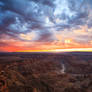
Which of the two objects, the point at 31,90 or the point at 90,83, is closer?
the point at 31,90

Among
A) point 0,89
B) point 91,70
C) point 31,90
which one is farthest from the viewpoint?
point 91,70

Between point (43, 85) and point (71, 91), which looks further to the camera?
point (43, 85)

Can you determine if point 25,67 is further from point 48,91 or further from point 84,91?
point 84,91

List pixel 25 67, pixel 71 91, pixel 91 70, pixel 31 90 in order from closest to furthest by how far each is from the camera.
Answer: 1. pixel 31 90
2. pixel 71 91
3. pixel 25 67
4. pixel 91 70

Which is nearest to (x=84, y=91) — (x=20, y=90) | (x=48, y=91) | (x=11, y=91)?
(x=48, y=91)

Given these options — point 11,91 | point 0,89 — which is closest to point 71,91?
point 11,91

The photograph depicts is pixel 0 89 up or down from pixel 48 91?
up

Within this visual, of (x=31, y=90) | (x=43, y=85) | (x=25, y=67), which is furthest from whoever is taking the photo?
(x=25, y=67)

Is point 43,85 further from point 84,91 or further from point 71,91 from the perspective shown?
point 84,91

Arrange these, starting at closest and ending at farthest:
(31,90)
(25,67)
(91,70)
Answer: (31,90), (25,67), (91,70)
